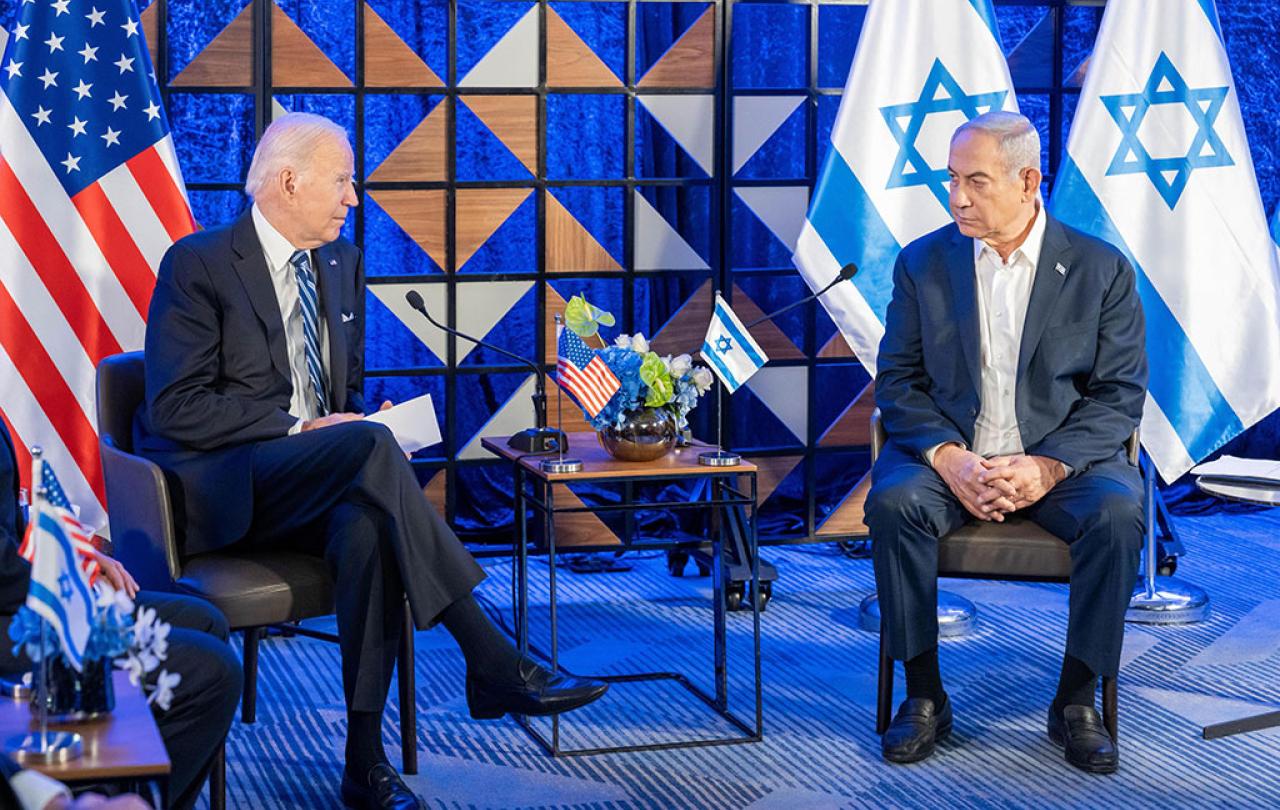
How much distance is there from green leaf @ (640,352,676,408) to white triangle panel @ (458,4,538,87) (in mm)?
1846

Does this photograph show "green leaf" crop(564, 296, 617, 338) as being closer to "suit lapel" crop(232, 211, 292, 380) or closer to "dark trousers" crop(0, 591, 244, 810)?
"suit lapel" crop(232, 211, 292, 380)

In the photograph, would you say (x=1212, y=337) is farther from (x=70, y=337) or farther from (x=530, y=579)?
(x=70, y=337)

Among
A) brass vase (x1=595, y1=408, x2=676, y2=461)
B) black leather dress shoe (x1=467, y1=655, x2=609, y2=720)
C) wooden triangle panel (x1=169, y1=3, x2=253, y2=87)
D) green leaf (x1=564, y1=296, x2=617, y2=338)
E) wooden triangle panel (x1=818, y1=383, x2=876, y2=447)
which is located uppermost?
wooden triangle panel (x1=169, y1=3, x2=253, y2=87)

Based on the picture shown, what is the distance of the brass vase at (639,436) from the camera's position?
13.1 ft

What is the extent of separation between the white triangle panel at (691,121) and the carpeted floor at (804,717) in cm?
148

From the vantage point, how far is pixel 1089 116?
5.17 m

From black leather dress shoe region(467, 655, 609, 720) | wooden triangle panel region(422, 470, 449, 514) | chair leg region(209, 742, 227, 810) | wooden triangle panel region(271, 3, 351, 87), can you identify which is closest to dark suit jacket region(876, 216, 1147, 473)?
black leather dress shoe region(467, 655, 609, 720)

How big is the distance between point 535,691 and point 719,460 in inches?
29.2

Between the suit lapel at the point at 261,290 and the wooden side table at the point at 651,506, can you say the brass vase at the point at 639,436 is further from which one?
the suit lapel at the point at 261,290

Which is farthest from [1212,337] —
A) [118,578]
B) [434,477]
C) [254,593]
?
[118,578]

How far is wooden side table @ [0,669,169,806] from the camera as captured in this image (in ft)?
6.90

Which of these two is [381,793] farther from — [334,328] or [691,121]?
[691,121]

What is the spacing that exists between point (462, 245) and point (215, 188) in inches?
31.9

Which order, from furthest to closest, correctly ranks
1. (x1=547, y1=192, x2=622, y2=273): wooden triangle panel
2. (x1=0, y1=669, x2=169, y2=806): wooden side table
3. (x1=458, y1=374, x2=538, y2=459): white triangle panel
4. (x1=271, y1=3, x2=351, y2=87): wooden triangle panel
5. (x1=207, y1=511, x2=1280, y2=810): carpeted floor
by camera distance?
(x1=458, y1=374, x2=538, y2=459): white triangle panel
(x1=547, y1=192, x2=622, y2=273): wooden triangle panel
(x1=271, y1=3, x2=351, y2=87): wooden triangle panel
(x1=207, y1=511, x2=1280, y2=810): carpeted floor
(x1=0, y1=669, x2=169, y2=806): wooden side table
